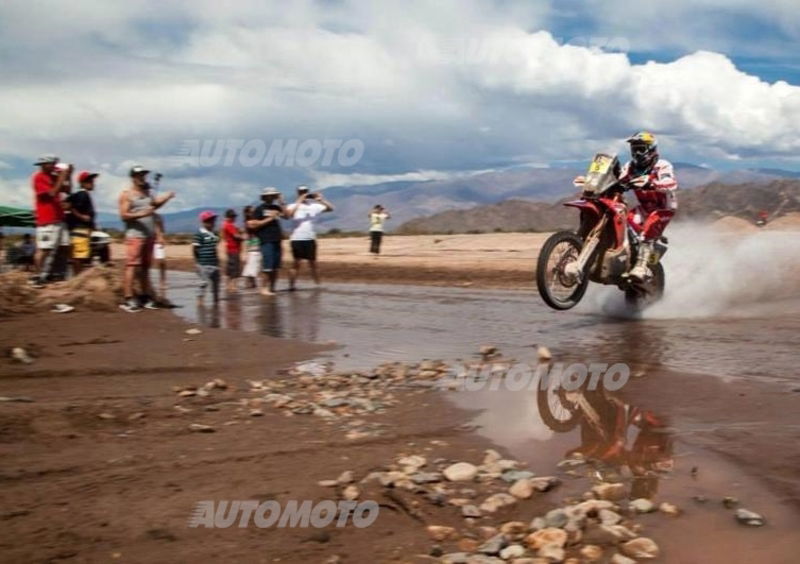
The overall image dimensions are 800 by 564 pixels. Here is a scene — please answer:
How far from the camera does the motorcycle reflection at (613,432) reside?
5094 mm

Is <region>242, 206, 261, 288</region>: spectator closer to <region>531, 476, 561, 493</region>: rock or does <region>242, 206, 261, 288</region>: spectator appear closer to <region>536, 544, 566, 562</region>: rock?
<region>531, 476, 561, 493</region>: rock

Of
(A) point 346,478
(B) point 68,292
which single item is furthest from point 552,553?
(B) point 68,292

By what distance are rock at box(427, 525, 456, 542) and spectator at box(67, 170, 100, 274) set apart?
10.4m

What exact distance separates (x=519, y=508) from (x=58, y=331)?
7.02 metres

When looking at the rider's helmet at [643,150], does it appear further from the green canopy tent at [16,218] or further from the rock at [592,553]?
the green canopy tent at [16,218]

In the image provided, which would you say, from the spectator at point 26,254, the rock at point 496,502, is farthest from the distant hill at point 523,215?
the rock at point 496,502

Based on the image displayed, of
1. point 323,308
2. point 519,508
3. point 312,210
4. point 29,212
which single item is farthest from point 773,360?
point 29,212

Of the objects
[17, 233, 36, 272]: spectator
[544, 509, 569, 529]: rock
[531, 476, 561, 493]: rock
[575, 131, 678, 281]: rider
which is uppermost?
[575, 131, 678, 281]: rider

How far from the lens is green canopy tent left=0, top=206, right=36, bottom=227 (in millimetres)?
28502

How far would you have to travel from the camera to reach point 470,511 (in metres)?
4.48

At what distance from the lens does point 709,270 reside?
531 inches

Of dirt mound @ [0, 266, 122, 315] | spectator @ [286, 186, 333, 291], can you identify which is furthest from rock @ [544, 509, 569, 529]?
spectator @ [286, 186, 333, 291]

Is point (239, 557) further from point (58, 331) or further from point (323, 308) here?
point (323, 308)

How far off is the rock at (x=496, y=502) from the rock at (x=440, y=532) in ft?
0.96
